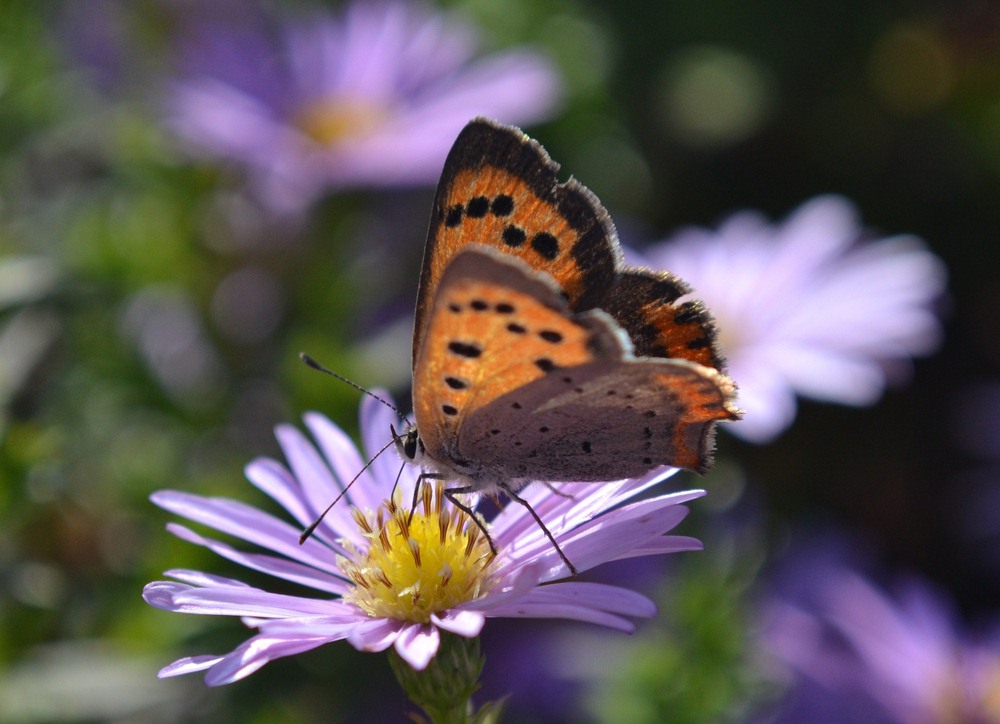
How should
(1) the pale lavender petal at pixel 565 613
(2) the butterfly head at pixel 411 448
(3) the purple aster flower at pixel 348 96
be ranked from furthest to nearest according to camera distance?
(3) the purple aster flower at pixel 348 96
(2) the butterfly head at pixel 411 448
(1) the pale lavender petal at pixel 565 613

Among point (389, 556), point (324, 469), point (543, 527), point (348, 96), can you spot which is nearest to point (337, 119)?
point (348, 96)

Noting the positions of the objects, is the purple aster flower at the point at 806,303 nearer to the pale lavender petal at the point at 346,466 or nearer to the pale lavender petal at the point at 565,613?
the pale lavender petal at the point at 346,466

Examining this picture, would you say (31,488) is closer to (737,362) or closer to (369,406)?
(369,406)

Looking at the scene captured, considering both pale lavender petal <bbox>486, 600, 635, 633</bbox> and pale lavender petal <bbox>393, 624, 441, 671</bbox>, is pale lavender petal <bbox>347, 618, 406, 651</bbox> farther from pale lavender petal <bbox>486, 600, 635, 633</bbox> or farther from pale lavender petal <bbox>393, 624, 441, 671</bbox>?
pale lavender petal <bbox>486, 600, 635, 633</bbox>

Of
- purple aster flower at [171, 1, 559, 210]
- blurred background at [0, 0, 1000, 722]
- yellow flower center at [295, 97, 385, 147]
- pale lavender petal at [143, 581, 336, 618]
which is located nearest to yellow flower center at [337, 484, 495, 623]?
pale lavender petal at [143, 581, 336, 618]

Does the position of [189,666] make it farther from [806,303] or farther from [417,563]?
[806,303]

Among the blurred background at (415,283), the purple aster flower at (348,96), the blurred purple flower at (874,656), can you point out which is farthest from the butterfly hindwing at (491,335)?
the purple aster flower at (348,96)
